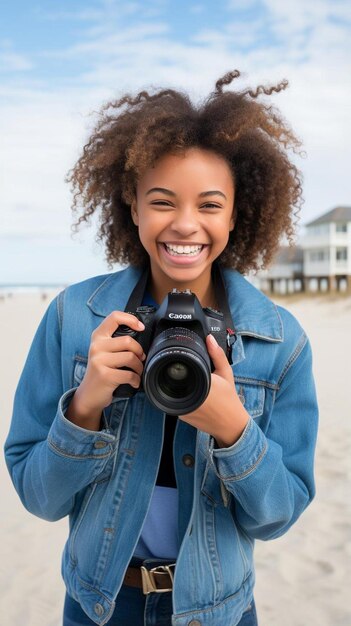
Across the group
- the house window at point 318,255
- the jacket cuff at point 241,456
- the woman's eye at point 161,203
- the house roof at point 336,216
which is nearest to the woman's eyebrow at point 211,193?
the woman's eye at point 161,203

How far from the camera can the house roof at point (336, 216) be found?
43.2m

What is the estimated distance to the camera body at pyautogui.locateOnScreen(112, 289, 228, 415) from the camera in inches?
60.9

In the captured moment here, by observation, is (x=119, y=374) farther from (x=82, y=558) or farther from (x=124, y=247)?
(x=124, y=247)

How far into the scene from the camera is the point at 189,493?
1813 mm

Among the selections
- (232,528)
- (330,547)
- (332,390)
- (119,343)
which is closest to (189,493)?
(232,528)

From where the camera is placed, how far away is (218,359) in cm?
169

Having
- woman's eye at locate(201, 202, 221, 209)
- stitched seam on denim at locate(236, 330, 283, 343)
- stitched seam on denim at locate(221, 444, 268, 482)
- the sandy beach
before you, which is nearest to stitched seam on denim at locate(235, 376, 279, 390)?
stitched seam on denim at locate(236, 330, 283, 343)

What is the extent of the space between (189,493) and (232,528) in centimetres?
16

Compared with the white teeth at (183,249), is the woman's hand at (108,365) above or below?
below

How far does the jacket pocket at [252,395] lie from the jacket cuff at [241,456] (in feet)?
0.59

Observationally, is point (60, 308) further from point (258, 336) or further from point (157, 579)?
point (157, 579)

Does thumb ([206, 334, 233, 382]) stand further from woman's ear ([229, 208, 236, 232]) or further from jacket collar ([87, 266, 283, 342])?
woman's ear ([229, 208, 236, 232])

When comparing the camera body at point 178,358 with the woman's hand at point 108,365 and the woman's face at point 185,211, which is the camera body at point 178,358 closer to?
the woman's hand at point 108,365

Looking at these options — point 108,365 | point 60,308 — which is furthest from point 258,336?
point 60,308
